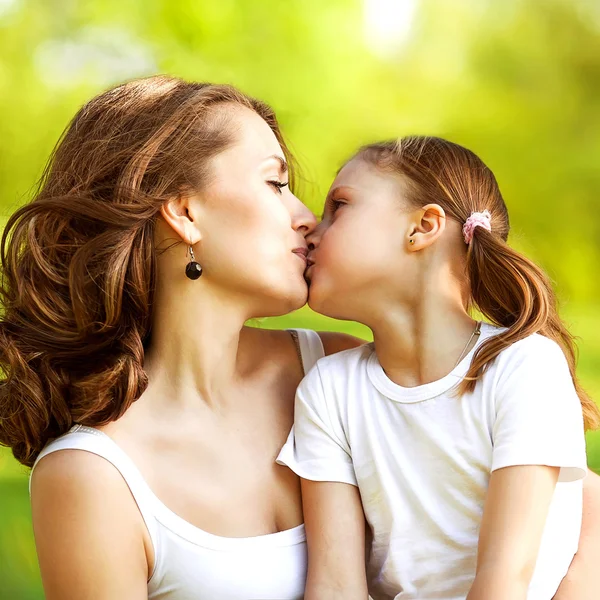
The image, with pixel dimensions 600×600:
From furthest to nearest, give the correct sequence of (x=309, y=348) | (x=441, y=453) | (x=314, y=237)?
(x=309, y=348) < (x=314, y=237) < (x=441, y=453)

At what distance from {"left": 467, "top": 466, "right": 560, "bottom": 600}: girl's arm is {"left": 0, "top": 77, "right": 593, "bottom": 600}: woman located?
348mm

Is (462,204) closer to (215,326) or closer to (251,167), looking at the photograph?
(251,167)

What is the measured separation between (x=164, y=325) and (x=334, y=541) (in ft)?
1.83

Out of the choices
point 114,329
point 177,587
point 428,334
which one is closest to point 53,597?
point 177,587

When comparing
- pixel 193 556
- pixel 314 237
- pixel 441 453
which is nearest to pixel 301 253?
pixel 314 237

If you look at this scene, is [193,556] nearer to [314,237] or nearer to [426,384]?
[426,384]

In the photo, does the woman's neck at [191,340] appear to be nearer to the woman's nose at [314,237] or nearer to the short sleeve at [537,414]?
the woman's nose at [314,237]

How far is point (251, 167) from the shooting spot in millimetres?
1767

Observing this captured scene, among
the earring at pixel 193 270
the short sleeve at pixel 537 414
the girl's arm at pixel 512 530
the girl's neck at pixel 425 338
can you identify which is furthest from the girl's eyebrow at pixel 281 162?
the girl's arm at pixel 512 530

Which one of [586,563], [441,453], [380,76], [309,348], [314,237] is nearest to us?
[441,453]

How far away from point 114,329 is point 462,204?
0.75 m

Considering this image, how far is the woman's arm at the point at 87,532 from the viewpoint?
1.51 meters

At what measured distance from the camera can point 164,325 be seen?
5.88 ft

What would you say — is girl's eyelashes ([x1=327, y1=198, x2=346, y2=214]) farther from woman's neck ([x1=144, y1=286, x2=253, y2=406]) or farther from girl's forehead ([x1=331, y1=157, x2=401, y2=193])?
woman's neck ([x1=144, y1=286, x2=253, y2=406])
